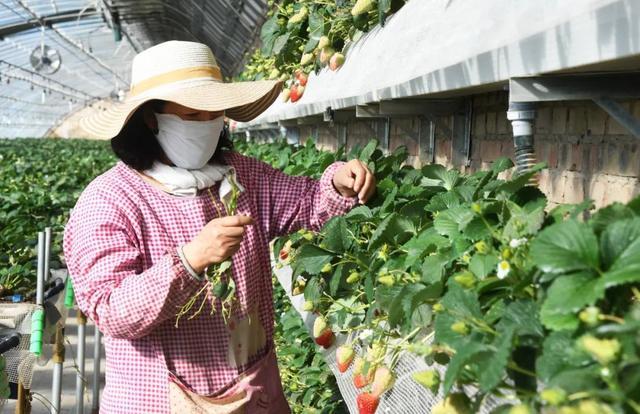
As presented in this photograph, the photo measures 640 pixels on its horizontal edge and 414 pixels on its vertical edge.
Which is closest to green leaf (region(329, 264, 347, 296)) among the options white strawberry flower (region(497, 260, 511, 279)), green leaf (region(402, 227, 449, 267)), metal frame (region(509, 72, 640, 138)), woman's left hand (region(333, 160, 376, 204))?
woman's left hand (region(333, 160, 376, 204))

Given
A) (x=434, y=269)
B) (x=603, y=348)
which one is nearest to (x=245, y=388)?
(x=434, y=269)

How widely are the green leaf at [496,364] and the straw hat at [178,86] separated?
4.71ft

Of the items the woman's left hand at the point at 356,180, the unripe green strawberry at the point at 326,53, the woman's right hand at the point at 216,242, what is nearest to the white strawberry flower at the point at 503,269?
the woman's right hand at the point at 216,242

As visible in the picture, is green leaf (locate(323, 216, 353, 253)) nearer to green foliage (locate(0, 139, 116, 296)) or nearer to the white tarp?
the white tarp

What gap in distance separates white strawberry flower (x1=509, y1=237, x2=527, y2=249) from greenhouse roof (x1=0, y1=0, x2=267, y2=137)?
8631 mm

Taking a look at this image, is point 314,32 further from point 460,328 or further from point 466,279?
point 460,328

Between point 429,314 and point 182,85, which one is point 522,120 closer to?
point 429,314

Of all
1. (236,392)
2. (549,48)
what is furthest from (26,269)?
(549,48)

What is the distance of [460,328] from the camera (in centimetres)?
123

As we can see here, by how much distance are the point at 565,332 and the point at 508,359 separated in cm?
9

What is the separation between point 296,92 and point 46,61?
13191mm

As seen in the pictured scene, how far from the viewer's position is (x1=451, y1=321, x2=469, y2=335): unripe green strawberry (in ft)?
4.03

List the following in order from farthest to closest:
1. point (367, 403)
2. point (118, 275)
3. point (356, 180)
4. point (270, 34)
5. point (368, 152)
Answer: point (270, 34) < point (368, 152) < point (356, 180) < point (118, 275) < point (367, 403)

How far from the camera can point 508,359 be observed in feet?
3.74
